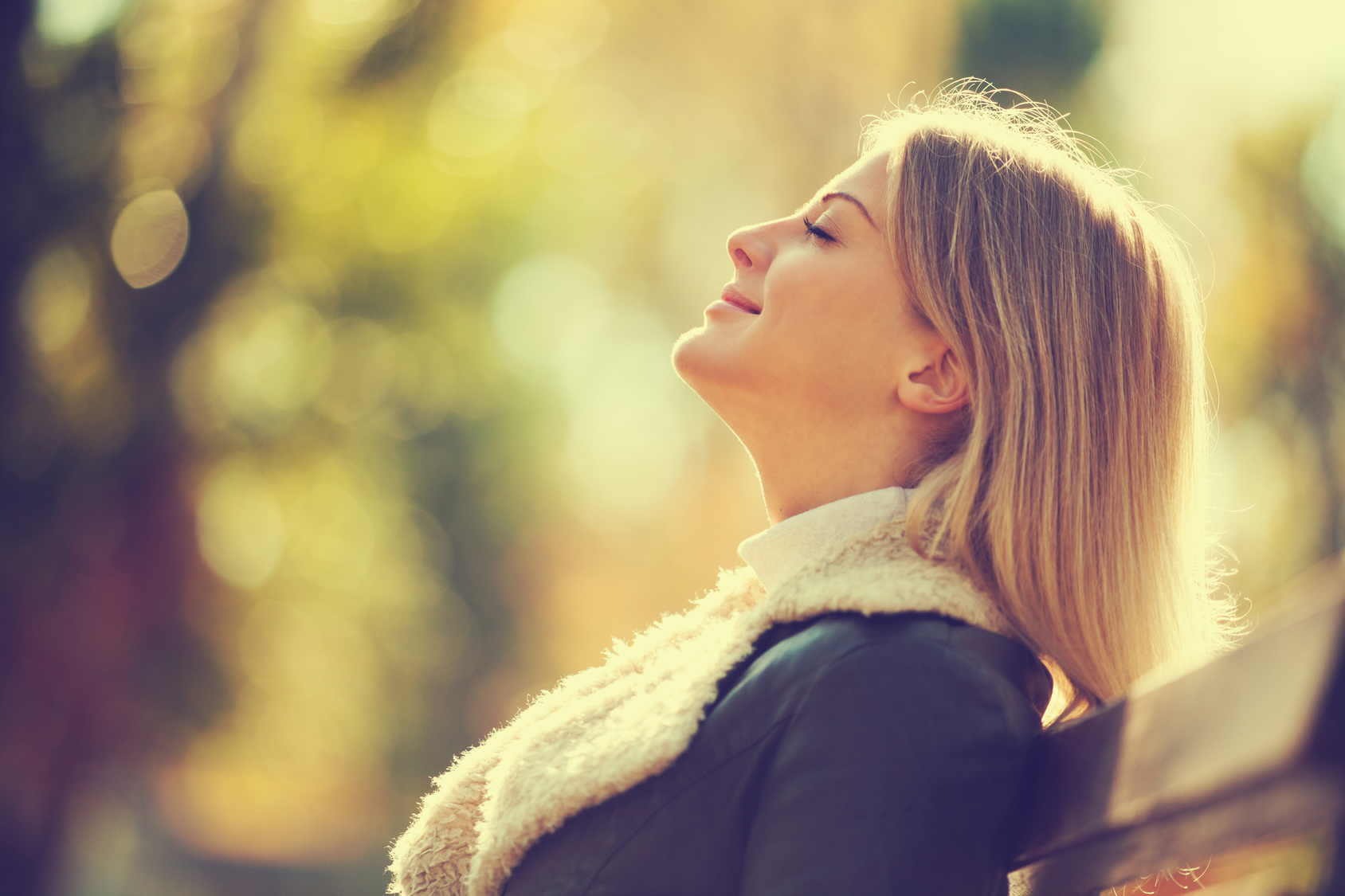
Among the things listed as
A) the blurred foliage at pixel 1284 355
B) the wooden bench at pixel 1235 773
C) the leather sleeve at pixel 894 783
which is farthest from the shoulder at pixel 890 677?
the blurred foliage at pixel 1284 355

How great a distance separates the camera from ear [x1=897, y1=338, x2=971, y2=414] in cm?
185

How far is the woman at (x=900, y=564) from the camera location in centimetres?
124

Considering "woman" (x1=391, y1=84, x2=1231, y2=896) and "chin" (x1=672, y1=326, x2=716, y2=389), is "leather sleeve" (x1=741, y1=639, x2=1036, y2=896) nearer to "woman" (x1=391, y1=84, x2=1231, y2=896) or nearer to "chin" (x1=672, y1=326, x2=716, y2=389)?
"woman" (x1=391, y1=84, x2=1231, y2=896)

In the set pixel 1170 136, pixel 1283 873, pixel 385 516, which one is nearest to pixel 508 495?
pixel 385 516

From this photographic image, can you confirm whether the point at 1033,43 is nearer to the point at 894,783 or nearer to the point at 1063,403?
the point at 1063,403

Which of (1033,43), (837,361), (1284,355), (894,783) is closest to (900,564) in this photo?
(894,783)

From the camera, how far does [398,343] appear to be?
13.4m

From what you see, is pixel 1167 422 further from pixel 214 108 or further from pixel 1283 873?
pixel 214 108

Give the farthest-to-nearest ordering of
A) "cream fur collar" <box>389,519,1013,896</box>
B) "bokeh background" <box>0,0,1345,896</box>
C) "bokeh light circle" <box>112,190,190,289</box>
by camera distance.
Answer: "bokeh light circle" <box>112,190,190,289</box> → "bokeh background" <box>0,0,1345,896</box> → "cream fur collar" <box>389,519,1013,896</box>

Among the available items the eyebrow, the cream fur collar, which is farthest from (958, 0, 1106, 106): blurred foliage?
the cream fur collar

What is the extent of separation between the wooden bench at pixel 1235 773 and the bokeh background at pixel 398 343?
7.43m

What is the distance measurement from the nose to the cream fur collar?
0.72m

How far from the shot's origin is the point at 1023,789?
49.5 inches

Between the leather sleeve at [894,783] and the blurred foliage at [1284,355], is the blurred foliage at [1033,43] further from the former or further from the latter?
the leather sleeve at [894,783]
